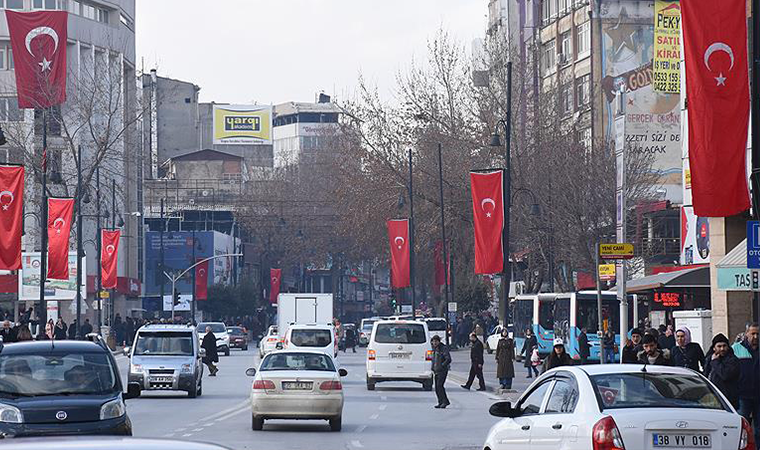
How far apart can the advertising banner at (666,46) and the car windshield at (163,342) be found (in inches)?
1448

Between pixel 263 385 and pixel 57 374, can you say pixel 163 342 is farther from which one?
pixel 57 374

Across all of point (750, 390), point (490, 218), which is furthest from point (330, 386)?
point (490, 218)

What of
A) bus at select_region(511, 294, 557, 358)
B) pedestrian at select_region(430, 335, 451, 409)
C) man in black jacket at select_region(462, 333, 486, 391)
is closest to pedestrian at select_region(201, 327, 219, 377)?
man in black jacket at select_region(462, 333, 486, 391)

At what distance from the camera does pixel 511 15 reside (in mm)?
100188

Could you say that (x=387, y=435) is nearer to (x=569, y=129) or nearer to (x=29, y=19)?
(x=29, y=19)

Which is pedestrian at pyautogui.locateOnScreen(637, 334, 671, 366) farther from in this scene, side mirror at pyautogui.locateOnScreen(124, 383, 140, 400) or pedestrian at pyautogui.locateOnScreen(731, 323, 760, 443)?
side mirror at pyautogui.locateOnScreen(124, 383, 140, 400)

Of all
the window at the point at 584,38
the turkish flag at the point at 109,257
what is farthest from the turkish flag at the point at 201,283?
the turkish flag at the point at 109,257

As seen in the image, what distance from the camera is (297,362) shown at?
87.4 feet

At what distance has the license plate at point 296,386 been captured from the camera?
1006 inches

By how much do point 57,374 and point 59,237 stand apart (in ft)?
112

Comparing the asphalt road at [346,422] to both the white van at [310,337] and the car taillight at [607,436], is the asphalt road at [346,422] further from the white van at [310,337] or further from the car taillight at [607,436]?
the car taillight at [607,436]

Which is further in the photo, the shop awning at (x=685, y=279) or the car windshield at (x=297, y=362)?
the shop awning at (x=685, y=279)

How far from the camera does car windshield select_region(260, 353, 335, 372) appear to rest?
26438 millimetres

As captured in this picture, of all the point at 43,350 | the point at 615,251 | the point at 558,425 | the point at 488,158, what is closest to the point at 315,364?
the point at 615,251
